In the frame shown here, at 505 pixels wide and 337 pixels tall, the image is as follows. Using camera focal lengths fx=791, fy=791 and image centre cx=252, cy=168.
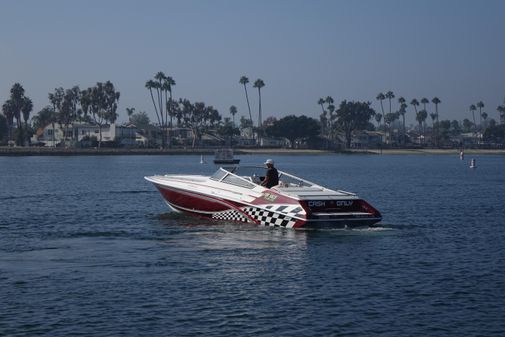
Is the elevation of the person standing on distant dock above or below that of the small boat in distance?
above

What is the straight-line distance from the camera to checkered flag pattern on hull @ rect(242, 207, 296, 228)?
2789 centimetres

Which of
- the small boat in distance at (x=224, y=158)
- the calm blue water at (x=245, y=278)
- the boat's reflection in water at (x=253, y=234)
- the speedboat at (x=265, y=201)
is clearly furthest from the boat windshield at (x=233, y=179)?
the small boat in distance at (x=224, y=158)

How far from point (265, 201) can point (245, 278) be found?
889 cm

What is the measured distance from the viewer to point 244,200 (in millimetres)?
29703

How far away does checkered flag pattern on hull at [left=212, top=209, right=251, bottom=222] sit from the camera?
1180 inches

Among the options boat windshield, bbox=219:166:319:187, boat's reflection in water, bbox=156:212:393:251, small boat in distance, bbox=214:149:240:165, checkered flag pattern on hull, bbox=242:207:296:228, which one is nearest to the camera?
boat's reflection in water, bbox=156:212:393:251

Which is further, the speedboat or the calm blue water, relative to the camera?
the speedboat

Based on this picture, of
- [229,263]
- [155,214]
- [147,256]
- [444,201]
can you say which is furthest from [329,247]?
[444,201]

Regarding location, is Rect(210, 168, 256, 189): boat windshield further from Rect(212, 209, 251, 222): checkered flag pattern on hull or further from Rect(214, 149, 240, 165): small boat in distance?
Answer: Rect(214, 149, 240, 165): small boat in distance

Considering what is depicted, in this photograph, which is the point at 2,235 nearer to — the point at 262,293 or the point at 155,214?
the point at 155,214

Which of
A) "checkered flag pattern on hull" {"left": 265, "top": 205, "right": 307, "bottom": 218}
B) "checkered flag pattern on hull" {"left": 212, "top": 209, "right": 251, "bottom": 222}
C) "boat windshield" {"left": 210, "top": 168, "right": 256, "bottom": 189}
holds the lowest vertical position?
"checkered flag pattern on hull" {"left": 212, "top": 209, "right": 251, "bottom": 222}

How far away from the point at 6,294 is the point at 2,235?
10.9m

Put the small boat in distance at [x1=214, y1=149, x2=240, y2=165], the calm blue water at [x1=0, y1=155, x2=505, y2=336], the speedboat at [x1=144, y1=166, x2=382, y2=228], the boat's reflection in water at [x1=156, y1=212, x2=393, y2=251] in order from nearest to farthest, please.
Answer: the calm blue water at [x1=0, y1=155, x2=505, y2=336] < the boat's reflection in water at [x1=156, y1=212, x2=393, y2=251] < the speedboat at [x1=144, y1=166, x2=382, y2=228] < the small boat in distance at [x1=214, y1=149, x2=240, y2=165]

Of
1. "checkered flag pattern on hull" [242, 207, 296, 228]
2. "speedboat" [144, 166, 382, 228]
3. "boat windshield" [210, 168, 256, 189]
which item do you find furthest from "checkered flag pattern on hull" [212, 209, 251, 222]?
"boat windshield" [210, 168, 256, 189]
